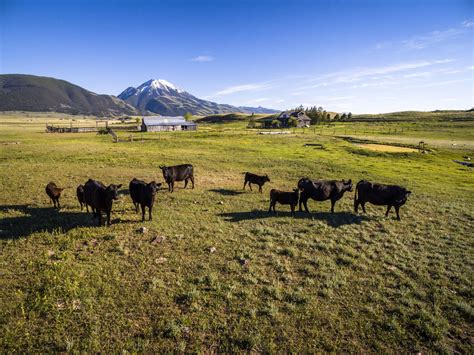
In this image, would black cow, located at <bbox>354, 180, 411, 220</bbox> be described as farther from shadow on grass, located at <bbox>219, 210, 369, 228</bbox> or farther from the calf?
the calf

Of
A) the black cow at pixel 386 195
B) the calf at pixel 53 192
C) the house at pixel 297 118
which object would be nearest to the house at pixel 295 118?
the house at pixel 297 118

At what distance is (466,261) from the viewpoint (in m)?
10.8

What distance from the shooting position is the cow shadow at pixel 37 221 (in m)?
11.2

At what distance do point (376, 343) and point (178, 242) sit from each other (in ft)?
25.1

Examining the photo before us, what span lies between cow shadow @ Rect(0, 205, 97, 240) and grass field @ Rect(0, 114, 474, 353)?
0.09m

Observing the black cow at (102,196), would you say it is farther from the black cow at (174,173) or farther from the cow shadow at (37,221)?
the black cow at (174,173)

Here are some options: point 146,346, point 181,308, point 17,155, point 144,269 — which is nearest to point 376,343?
point 181,308

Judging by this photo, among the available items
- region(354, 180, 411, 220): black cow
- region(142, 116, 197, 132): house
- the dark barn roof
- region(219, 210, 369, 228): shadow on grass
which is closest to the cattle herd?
region(354, 180, 411, 220): black cow

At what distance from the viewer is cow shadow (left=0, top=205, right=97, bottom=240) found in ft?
36.8

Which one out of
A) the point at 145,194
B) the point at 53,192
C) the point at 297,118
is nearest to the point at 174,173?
the point at 145,194

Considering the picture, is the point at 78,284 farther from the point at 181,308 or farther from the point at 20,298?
the point at 181,308

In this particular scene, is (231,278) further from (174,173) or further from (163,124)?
(163,124)

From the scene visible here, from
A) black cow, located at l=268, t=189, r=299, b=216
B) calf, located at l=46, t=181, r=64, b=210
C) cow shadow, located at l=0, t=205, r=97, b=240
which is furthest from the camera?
black cow, located at l=268, t=189, r=299, b=216

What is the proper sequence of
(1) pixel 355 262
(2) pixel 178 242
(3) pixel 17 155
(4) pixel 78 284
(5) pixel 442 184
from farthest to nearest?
(3) pixel 17 155 → (5) pixel 442 184 → (2) pixel 178 242 → (1) pixel 355 262 → (4) pixel 78 284
